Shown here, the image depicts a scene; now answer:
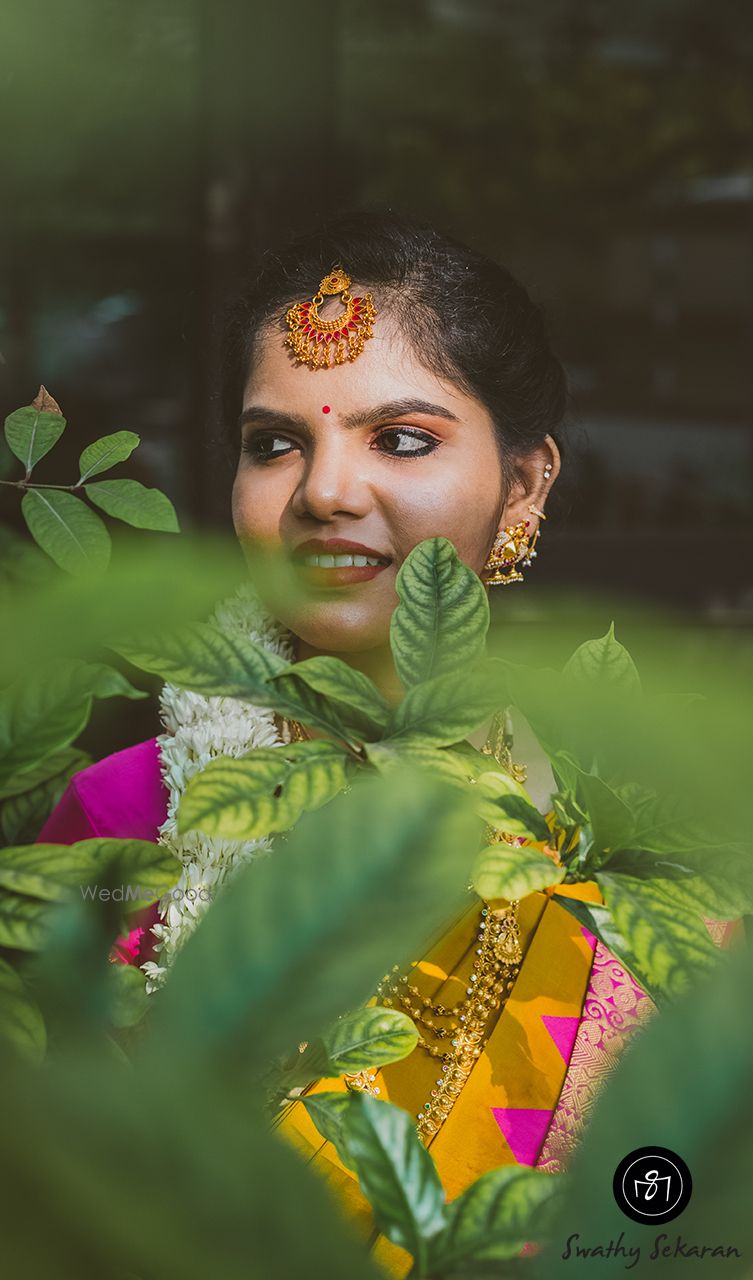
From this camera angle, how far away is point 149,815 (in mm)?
729

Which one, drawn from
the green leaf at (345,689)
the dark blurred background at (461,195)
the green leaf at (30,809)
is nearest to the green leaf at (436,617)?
the green leaf at (345,689)

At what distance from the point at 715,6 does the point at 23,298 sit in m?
1.36

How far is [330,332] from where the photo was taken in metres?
0.74

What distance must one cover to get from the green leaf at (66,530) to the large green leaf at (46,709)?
0.20 metres

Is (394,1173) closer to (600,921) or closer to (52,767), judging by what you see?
(600,921)

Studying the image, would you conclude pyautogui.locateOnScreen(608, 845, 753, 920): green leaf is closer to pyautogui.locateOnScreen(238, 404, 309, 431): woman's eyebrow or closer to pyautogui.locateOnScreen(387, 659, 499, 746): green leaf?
pyautogui.locateOnScreen(387, 659, 499, 746): green leaf

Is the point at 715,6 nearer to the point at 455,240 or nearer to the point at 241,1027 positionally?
the point at 455,240

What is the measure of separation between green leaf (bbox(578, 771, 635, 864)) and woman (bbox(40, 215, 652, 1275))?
12.0 inches

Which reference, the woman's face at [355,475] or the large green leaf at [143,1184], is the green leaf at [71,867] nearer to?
the large green leaf at [143,1184]

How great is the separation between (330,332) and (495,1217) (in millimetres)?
586

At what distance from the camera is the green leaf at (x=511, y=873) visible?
34 cm

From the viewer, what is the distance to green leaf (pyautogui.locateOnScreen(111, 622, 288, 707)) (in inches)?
13.3

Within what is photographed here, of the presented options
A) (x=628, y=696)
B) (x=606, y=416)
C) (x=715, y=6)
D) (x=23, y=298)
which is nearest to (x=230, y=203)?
(x=23, y=298)

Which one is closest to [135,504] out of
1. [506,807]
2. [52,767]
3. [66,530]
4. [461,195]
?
[66,530]
